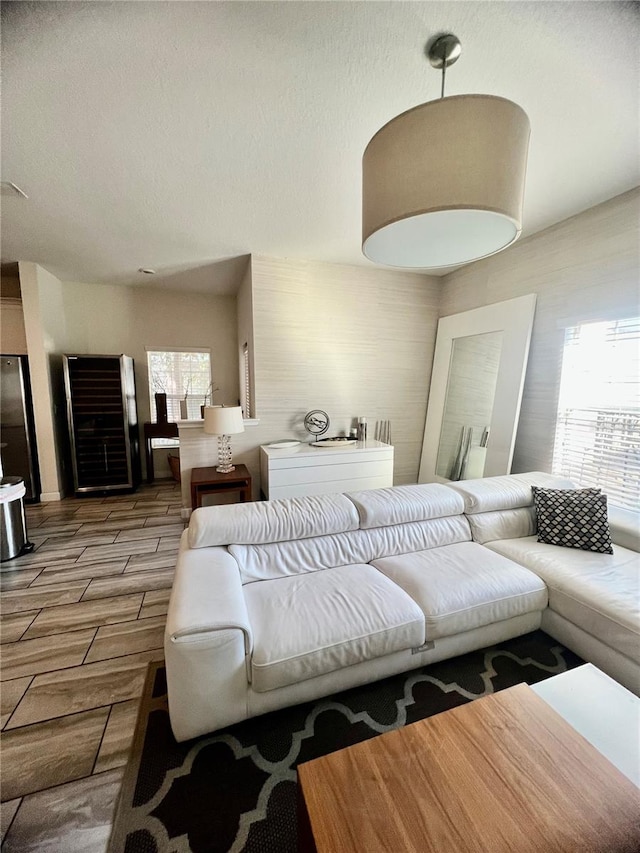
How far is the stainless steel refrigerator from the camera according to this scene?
353 centimetres

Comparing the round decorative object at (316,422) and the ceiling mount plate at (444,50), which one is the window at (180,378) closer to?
the round decorative object at (316,422)

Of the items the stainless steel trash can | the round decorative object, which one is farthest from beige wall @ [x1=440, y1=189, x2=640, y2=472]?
the stainless steel trash can

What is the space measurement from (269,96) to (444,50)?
0.74 metres

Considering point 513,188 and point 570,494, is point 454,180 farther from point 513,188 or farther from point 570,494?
point 570,494

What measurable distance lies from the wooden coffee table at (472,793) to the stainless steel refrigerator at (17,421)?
437 cm

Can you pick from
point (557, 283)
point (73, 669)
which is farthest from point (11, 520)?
point (557, 283)

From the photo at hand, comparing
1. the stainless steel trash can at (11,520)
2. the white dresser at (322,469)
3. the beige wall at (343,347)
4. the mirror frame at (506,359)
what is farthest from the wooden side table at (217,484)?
the mirror frame at (506,359)

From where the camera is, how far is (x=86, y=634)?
184 centimetres

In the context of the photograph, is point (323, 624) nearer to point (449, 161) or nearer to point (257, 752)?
point (257, 752)

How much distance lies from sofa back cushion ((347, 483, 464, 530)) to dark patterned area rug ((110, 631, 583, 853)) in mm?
744

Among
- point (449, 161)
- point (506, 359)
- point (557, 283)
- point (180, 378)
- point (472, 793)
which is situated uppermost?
point (557, 283)

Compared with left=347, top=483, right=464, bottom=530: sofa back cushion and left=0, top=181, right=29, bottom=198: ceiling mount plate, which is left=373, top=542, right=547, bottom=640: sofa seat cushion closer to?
left=347, top=483, right=464, bottom=530: sofa back cushion

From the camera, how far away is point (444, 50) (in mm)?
1257

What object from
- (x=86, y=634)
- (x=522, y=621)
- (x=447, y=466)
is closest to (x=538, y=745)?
(x=522, y=621)
